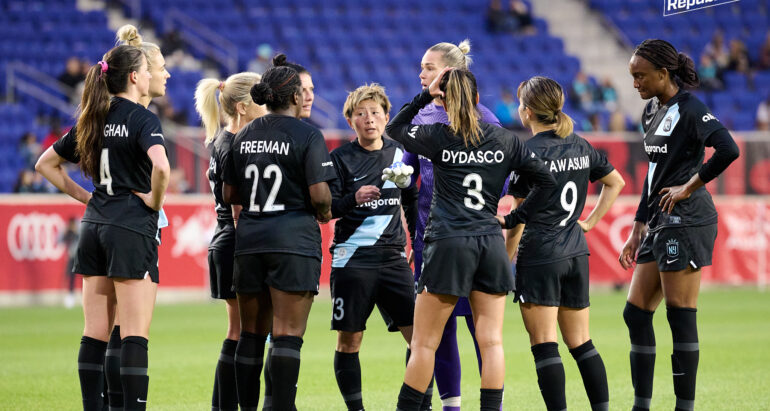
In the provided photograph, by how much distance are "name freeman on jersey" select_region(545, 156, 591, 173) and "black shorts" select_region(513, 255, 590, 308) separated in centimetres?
53

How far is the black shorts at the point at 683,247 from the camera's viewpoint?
5.74 m

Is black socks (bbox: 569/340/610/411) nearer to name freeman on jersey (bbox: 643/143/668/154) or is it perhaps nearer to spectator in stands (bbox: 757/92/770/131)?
name freeman on jersey (bbox: 643/143/668/154)

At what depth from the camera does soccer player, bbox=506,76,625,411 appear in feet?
18.0

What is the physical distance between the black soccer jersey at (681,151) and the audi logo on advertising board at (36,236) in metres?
12.1

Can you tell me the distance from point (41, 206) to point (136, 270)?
11232 millimetres

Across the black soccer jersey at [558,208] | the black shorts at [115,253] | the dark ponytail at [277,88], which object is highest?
the dark ponytail at [277,88]

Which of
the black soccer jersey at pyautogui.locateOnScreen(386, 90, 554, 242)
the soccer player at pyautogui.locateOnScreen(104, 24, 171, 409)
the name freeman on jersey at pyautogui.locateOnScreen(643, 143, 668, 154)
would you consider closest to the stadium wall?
the soccer player at pyautogui.locateOnScreen(104, 24, 171, 409)

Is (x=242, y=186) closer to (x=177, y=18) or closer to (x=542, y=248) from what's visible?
(x=542, y=248)

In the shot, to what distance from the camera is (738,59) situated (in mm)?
23031

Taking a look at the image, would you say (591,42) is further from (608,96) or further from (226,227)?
(226,227)

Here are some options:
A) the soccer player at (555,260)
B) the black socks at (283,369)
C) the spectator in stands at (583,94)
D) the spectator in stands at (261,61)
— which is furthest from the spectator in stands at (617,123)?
the black socks at (283,369)

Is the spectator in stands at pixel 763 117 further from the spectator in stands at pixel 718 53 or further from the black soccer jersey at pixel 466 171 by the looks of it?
the black soccer jersey at pixel 466 171

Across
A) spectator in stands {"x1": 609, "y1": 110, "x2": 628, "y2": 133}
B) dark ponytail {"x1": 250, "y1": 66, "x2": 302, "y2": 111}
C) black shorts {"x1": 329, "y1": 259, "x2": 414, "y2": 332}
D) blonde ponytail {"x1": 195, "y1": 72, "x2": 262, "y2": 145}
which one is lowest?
black shorts {"x1": 329, "y1": 259, "x2": 414, "y2": 332}

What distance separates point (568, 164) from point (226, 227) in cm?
222
